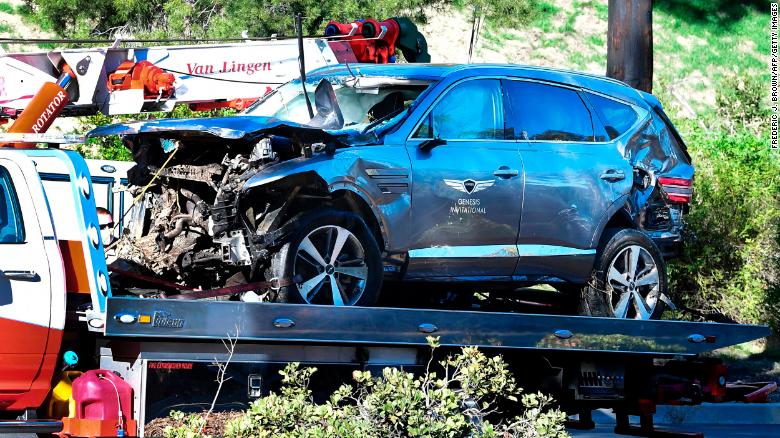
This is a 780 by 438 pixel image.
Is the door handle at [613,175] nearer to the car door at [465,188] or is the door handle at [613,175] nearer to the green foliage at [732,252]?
the car door at [465,188]

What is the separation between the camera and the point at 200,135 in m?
7.62

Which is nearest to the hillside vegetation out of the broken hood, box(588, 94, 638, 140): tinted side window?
box(588, 94, 638, 140): tinted side window

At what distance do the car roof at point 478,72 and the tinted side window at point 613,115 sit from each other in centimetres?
8

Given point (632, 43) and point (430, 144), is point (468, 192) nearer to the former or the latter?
point (430, 144)

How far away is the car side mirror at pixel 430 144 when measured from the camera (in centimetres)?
845

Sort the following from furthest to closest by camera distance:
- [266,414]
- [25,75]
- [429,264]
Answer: [25,75] < [429,264] < [266,414]

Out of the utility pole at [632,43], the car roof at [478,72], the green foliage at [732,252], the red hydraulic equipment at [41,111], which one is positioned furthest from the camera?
the green foliage at [732,252]

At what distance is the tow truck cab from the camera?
Result: 6594 mm

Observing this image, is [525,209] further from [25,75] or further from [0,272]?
[25,75]

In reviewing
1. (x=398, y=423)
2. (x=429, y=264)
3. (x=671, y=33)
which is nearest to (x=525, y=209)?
(x=429, y=264)

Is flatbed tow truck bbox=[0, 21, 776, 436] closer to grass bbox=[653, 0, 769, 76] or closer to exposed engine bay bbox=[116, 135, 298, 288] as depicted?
exposed engine bay bbox=[116, 135, 298, 288]

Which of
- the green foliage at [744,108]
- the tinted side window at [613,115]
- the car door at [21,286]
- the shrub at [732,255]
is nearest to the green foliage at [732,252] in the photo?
the shrub at [732,255]

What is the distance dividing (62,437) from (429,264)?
2835 millimetres

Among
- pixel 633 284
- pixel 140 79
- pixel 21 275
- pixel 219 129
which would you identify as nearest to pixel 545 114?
pixel 633 284
